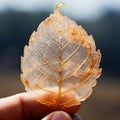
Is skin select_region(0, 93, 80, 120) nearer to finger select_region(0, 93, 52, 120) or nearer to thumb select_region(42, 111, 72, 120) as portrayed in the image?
finger select_region(0, 93, 52, 120)


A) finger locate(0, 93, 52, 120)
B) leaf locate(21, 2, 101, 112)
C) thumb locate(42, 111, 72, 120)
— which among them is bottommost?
finger locate(0, 93, 52, 120)

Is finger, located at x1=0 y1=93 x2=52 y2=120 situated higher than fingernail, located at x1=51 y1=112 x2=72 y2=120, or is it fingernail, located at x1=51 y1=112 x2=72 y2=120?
fingernail, located at x1=51 y1=112 x2=72 y2=120

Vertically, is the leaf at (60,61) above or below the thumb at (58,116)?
above

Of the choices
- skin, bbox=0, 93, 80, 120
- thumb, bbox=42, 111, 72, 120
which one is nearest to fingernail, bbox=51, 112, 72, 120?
thumb, bbox=42, 111, 72, 120

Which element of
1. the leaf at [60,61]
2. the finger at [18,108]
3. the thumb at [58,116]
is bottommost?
the finger at [18,108]

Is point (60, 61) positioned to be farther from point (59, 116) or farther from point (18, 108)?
point (18, 108)

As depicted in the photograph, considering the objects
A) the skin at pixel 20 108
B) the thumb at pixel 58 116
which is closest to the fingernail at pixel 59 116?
the thumb at pixel 58 116

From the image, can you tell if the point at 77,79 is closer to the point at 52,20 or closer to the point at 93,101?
the point at 52,20

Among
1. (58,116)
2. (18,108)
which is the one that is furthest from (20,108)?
(58,116)

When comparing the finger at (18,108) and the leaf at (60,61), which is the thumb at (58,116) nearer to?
the leaf at (60,61)
